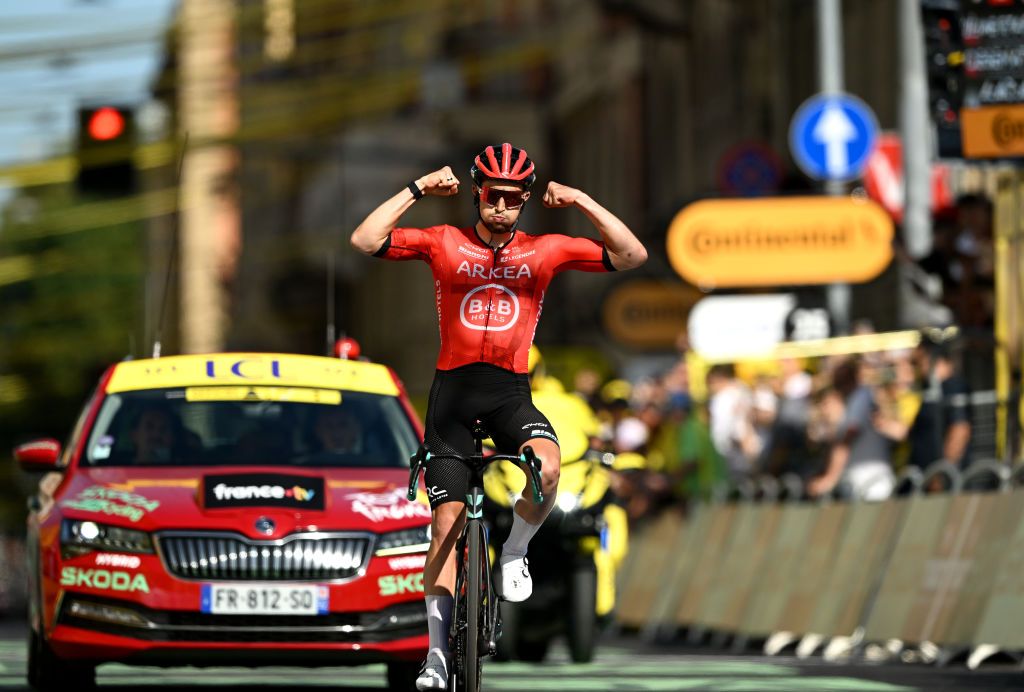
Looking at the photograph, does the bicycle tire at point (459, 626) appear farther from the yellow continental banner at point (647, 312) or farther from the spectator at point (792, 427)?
the yellow continental banner at point (647, 312)

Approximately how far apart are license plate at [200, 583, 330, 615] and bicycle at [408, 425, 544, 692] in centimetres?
184

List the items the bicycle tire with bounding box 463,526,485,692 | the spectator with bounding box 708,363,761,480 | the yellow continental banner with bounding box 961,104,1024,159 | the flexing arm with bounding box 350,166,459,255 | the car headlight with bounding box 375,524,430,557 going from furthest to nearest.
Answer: the spectator with bounding box 708,363,761,480, the yellow continental banner with bounding box 961,104,1024,159, the car headlight with bounding box 375,524,430,557, the flexing arm with bounding box 350,166,459,255, the bicycle tire with bounding box 463,526,485,692

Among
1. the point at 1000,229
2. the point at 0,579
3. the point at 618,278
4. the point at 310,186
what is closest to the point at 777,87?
the point at 618,278

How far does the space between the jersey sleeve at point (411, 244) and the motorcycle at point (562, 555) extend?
17.9ft

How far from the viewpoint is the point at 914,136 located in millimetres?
21719

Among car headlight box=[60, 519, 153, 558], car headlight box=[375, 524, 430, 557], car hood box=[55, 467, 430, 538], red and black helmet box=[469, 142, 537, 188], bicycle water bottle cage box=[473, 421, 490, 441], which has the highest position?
red and black helmet box=[469, 142, 537, 188]

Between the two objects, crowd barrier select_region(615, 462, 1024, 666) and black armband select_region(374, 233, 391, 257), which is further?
crowd barrier select_region(615, 462, 1024, 666)

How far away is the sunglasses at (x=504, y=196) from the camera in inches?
380

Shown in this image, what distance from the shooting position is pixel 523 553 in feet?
32.8

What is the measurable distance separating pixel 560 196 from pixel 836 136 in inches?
584

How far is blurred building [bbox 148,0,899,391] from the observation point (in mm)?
38094

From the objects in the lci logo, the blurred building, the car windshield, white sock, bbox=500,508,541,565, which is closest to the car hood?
the lci logo

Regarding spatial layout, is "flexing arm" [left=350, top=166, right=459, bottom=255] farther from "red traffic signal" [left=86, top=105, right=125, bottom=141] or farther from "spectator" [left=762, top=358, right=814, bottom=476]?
"red traffic signal" [left=86, top=105, right=125, bottom=141]

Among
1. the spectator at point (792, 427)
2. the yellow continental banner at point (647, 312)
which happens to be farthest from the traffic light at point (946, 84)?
the yellow continental banner at point (647, 312)
